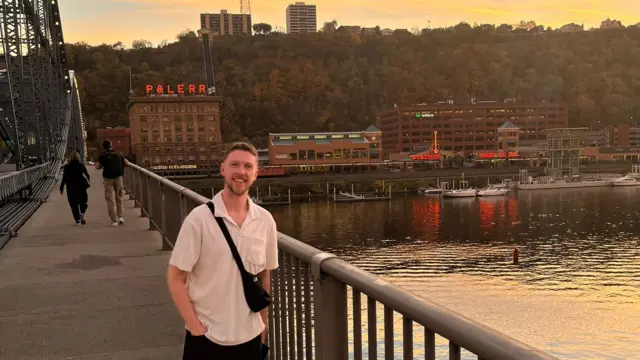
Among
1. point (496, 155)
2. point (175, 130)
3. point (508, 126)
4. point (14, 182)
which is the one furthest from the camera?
point (508, 126)

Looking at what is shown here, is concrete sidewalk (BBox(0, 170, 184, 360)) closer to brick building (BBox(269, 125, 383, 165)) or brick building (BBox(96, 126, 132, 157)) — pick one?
brick building (BBox(269, 125, 383, 165))

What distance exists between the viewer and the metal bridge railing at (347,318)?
5.81 ft

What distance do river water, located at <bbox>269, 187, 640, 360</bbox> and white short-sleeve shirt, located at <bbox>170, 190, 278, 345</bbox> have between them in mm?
6761

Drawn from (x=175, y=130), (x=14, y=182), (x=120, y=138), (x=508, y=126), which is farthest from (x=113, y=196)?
(x=508, y=126)

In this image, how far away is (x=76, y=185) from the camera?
1327 centimetres

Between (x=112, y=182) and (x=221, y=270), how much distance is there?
11187 mm

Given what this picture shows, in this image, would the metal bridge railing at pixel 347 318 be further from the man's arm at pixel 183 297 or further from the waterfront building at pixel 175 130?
the waterfront building at pixel 175 130

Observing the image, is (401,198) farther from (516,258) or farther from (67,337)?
(67,337)

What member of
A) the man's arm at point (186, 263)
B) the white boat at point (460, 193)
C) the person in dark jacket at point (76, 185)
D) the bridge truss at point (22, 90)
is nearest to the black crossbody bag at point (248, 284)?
the man's arm at point (186, 263)

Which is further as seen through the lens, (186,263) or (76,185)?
(76,185)

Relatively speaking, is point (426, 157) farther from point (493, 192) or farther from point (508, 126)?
point (493, 192)

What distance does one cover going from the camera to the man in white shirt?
2857 millimetres

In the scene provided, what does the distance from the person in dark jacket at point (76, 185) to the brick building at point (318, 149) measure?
4808 inches

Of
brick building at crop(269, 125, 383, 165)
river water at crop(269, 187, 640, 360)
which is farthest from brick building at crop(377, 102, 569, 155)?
river water at crop(269, 187, 640, 360)
